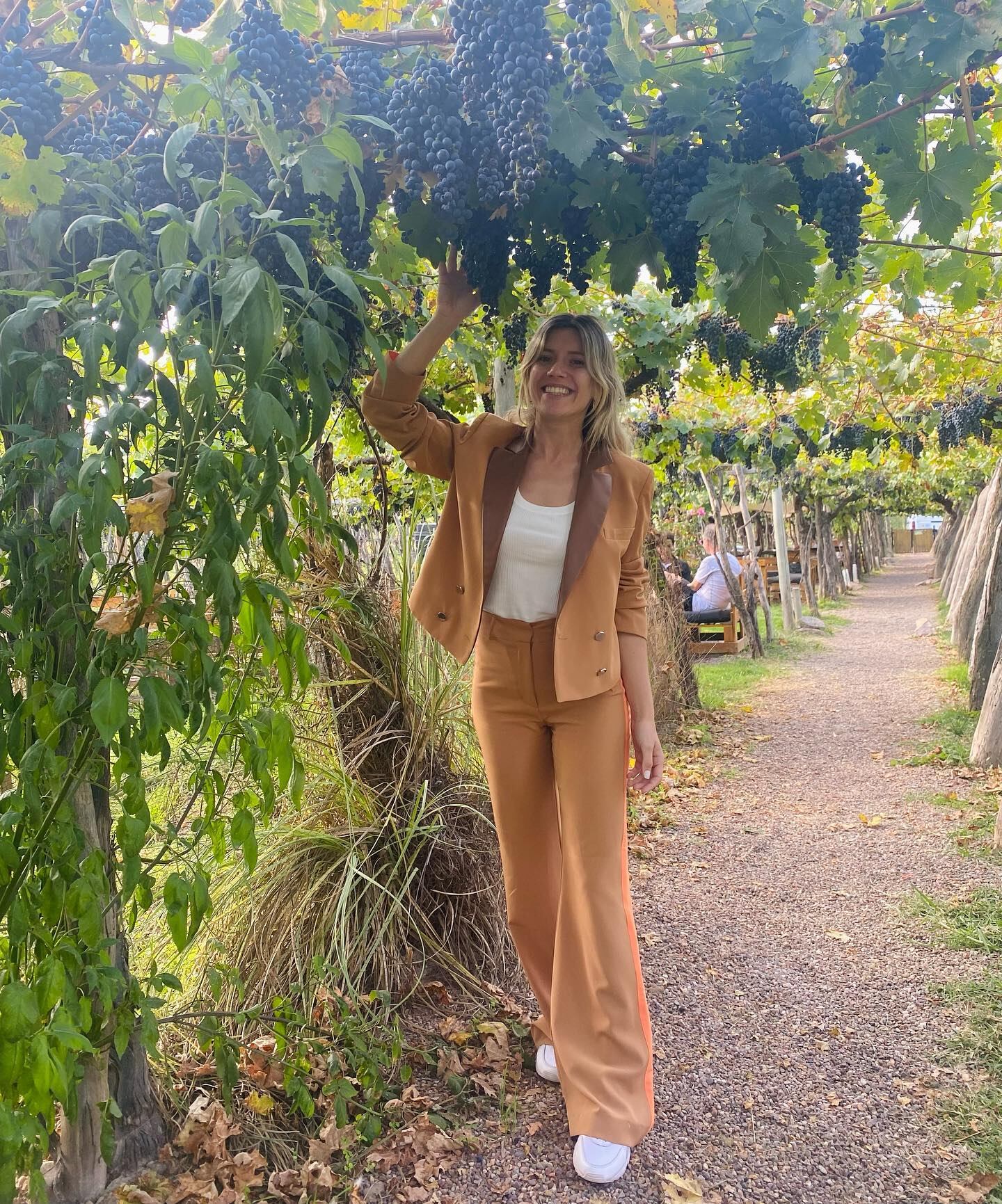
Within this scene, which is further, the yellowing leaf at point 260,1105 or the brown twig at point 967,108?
the yellowing leaf at point 260,1105

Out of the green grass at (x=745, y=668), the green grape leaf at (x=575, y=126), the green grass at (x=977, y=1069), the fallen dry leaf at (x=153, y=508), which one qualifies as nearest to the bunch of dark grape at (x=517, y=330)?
the green grape leaf at (x=575, y=126)

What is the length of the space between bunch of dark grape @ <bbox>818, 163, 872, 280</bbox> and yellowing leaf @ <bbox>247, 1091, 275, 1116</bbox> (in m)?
2.56

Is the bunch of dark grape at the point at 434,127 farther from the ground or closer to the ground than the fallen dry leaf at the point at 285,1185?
farther from the ground

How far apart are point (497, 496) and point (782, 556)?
466 inches

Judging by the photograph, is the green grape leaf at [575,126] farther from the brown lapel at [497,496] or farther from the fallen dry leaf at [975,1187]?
the fallen dry leaf at [975,1187]

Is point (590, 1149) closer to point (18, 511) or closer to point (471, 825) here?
point (471, 825)

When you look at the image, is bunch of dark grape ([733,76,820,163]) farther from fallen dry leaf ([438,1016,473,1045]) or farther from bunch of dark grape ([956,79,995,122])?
fallen dry leaf ([438,1016,473,1045])

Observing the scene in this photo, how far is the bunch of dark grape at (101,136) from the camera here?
1.68 m

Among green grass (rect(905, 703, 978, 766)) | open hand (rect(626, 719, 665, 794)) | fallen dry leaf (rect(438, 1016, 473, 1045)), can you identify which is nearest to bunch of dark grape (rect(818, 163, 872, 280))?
open hand (rect(626, 719, 665, 794))

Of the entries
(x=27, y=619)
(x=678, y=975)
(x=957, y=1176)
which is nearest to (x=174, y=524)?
(x=27, y=619)

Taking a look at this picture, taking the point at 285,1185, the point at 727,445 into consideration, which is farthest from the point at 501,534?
the point at 727,445

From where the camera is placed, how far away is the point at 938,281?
351 centimetres

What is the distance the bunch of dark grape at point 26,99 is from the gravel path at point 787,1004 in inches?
96.5

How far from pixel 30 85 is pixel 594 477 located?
4.82ft
